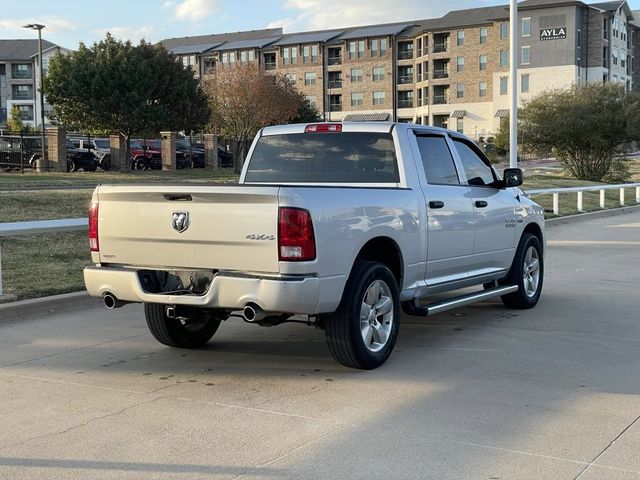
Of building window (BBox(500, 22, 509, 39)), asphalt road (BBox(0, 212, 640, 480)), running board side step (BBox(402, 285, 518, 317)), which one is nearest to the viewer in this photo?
asphalt road (BBox(0, 212, 640, 480))

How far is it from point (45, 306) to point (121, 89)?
34968 mm

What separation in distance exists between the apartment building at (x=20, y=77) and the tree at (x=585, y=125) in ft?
249

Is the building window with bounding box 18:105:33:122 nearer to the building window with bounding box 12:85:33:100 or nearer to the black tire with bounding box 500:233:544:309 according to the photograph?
the building window with bounding box 12:85:33:100

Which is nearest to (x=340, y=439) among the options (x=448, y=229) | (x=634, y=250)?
(x=448, y=229)

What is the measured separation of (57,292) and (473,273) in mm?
4989

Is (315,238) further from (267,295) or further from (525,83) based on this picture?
(525,83)

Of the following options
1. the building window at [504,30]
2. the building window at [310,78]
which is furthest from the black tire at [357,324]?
the building window at [310,78]

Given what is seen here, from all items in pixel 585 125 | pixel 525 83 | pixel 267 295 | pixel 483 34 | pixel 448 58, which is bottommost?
pixel 267 295

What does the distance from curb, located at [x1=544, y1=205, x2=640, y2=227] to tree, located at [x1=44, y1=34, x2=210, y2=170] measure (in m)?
24.3

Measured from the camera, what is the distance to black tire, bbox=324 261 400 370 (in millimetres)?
6238

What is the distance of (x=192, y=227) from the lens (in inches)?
242

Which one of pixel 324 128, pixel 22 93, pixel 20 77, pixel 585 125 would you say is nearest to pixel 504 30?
pixel 585 125

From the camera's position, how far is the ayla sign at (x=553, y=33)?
83938 mm

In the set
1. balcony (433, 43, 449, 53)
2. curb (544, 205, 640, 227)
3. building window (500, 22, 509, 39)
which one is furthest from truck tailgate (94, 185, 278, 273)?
balcony (433, 43, 449, 53)
